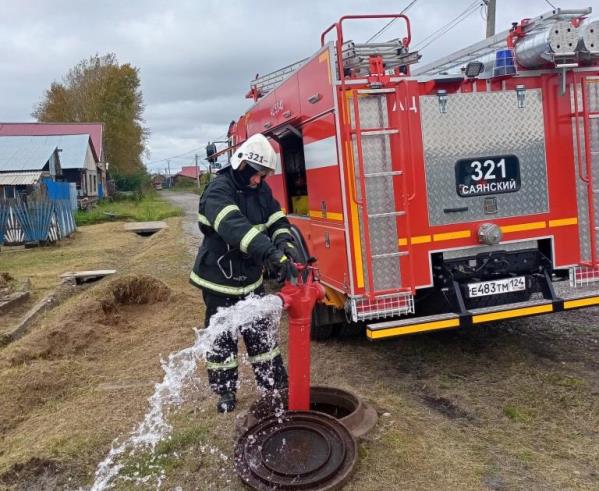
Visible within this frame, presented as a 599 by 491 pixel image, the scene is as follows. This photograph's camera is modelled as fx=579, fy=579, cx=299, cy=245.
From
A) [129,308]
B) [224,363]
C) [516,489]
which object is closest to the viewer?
[516,489]

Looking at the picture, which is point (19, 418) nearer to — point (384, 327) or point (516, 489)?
point (384, 327)

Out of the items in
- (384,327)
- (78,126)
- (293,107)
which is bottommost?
(384,327)

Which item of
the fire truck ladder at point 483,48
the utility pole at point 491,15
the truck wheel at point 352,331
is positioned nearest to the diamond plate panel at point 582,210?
the fire truck ladder at point 483,48

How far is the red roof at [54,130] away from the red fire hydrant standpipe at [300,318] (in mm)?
44136

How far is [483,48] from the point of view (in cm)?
528

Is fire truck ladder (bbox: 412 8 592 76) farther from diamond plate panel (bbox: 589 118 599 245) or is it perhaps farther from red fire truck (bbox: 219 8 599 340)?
diamond plate panel (bbox: 589 118 599 245)

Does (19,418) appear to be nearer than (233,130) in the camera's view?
Yes

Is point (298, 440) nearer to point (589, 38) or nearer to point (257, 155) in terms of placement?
point (257, 155)

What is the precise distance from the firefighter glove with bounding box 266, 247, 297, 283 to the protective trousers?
681mm

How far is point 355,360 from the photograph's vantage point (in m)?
5.52

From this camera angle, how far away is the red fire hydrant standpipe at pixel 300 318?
11.6 feet

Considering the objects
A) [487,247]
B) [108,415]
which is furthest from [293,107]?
[108,415]

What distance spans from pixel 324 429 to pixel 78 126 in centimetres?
4818

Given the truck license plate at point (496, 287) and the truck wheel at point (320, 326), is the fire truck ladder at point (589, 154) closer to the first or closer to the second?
the truck license plate at point (496, 287)
